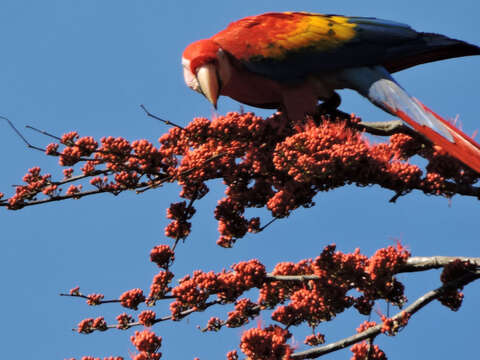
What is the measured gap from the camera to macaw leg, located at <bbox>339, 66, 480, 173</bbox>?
9.46 ft

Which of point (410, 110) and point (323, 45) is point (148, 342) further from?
point (323, 45)

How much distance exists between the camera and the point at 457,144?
2.90 metres

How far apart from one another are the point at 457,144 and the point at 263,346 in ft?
4.72

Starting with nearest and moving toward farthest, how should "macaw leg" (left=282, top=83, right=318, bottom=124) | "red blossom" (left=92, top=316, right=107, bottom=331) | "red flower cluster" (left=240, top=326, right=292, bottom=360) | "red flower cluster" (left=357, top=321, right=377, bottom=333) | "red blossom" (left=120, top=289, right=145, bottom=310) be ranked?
"red flower cluster" (left=240, top=326, right=292, bottom=360), "red flower cluster" (left=357, top=321, right=377, bottom=333), "red blossom" (left=120, top=289, right=145, bottom=310), "red blossom" (left=92, top=316, right=107, bottom=331), "macaw leg" (left=282, top=83, right=318, bottom=124)

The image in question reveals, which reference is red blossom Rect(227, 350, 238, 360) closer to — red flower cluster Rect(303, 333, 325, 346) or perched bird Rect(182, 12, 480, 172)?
red flower cluster Rect(303, 333, 325, 346)

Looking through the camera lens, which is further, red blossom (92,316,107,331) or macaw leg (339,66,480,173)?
red blossom (92,316,107,331)

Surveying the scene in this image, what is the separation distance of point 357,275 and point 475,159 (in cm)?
85

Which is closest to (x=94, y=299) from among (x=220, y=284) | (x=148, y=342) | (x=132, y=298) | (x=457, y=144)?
(x=132, y=298)

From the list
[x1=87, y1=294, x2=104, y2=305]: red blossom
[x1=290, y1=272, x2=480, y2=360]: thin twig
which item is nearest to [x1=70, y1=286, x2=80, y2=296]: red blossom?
[x1=87, y1=294, x2=104, y2=305]: red blossom

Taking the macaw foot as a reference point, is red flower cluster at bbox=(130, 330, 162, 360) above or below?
below

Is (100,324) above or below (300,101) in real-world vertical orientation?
below

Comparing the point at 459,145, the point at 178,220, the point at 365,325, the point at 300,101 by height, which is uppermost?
the point at 300,101

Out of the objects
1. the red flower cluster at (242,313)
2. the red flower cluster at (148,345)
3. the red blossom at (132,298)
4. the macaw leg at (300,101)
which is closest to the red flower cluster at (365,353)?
the red flower cluster at (242,313)

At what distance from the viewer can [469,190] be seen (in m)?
2.95
